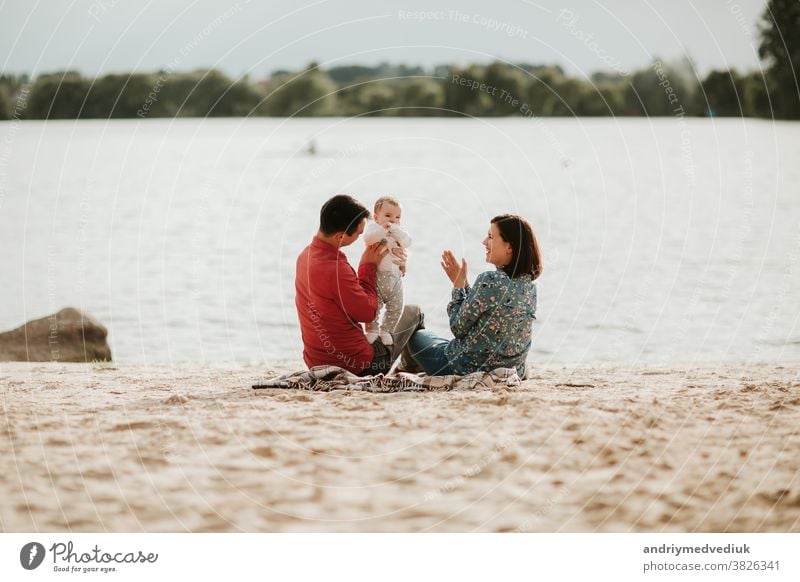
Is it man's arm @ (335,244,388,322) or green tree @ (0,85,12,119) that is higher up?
green tree @ (0,85,12,119)

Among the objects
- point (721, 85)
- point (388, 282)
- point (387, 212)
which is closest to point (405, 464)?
point (388, 282)

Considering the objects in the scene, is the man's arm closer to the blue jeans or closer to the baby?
Answer: the baby

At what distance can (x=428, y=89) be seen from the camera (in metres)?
52.0

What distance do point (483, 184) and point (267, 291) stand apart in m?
26.7

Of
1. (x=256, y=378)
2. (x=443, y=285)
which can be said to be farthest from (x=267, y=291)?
(x=256, y=378)

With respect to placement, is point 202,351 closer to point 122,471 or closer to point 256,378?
point 256,378

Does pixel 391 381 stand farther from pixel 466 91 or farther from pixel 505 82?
pixel 505 82

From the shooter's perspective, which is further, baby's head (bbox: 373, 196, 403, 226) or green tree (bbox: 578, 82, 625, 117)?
green tree (bbox: 578, 82, 625, 117)

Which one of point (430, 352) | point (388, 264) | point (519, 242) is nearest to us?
point (519, 242)

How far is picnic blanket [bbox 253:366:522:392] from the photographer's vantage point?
7.34m

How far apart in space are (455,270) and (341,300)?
3.15ft

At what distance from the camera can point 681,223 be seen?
3256cm

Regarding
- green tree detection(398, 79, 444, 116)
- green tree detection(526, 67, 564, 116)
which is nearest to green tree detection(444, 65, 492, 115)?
green tree detection(398, 79, 444, 116)

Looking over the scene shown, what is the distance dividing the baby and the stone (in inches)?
225
